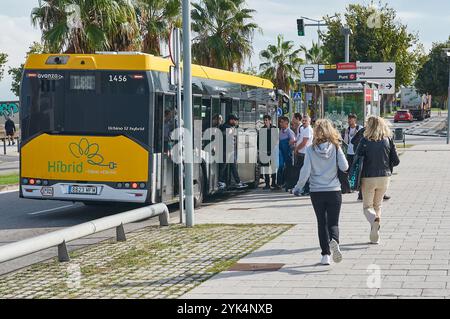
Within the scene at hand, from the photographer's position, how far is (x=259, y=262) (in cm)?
997

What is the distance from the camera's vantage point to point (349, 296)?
780 cm

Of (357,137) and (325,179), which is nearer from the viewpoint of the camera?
(325,179)

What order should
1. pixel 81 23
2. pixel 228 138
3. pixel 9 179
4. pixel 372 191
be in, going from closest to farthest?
pixel 372 191 → pixel 228 138 → pixel 9 179 → pixel 81 23

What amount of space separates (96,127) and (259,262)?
5.50m

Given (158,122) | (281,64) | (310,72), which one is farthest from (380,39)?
(158,122)

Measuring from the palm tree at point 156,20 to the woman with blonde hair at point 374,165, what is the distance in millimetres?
23072

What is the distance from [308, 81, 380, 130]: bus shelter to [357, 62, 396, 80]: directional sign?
35.4 feet

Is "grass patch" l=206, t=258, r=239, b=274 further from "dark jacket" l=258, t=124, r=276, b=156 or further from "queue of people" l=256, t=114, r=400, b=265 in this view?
"dark jacket" l=258, t=124, r=276, b=156

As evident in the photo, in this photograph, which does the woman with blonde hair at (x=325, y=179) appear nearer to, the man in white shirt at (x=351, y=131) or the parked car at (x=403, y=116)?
the man in white shirt at (x=351, y=131)

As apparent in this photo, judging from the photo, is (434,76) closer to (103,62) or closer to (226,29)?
(226,29)

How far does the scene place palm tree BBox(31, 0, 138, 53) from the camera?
27750 millimetres

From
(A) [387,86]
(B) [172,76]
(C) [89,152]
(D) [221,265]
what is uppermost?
(A) [387,86]

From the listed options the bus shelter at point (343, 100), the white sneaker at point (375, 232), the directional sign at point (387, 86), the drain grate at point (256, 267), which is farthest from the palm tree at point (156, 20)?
the drain grate at point (256, 267)
